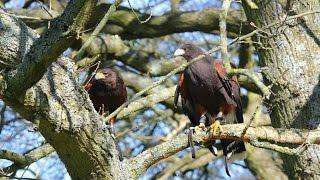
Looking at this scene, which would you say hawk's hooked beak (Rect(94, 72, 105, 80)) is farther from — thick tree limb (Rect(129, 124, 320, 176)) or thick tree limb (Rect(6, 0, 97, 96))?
thick tree limb (Rect(6, 0, 97, 96))

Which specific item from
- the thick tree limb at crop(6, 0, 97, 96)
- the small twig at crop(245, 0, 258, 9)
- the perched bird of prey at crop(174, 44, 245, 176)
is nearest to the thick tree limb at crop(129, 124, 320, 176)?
the thick tree limb at crop(6, 0, 97, 96)

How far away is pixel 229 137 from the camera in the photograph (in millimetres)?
4367

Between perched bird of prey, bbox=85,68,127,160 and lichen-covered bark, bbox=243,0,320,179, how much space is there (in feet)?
5.80

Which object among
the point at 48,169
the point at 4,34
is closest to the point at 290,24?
the point at 4,34

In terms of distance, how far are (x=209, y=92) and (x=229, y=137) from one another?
142 cm

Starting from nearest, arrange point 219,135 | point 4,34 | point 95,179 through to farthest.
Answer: point 4,34, point 95,179, point 219,135

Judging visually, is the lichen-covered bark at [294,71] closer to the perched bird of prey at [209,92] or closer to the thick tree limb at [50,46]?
the perched bird of prey at [209,92]

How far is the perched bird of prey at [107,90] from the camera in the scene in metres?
6.65

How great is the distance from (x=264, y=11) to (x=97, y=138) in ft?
7.56

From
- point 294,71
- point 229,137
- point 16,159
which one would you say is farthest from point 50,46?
point 294,71

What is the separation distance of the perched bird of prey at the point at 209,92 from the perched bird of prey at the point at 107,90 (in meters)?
0.93

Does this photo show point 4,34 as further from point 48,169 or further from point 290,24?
point 48,169

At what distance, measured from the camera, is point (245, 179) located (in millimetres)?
9188

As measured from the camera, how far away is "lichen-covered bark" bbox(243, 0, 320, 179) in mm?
5199
